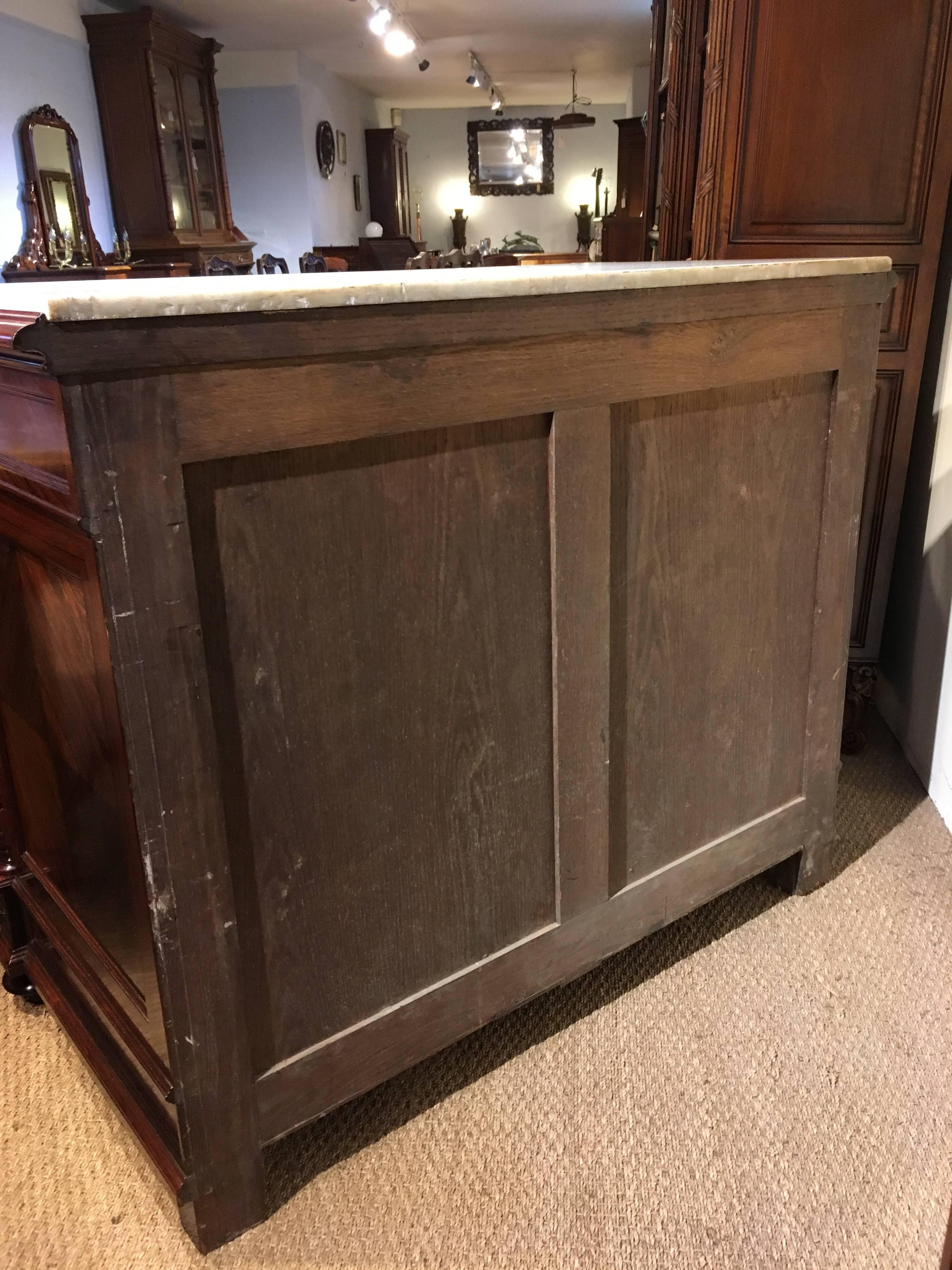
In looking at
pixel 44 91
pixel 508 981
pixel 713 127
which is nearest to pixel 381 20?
pixel 44 91

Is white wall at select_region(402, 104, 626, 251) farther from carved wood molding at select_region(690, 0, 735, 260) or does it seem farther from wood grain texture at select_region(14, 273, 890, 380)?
wood grain texture at select_region(14, 273, 890, 380)

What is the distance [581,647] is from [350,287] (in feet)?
Result: 1.67

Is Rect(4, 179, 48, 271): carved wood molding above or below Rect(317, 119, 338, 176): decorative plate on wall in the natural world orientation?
below

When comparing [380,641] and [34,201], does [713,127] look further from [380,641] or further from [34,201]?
[34,201]

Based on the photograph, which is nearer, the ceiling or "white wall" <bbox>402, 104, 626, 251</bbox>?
the ceiling

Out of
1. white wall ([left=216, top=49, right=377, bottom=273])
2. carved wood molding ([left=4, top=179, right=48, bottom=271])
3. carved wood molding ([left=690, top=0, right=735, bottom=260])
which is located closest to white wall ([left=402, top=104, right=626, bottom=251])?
white wall ([left=216, top=49, right=377, bottom=273])

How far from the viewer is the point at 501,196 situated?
13.0 metres

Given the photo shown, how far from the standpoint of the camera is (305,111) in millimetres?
7641

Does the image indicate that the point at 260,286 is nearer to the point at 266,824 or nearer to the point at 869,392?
the point at 266,824

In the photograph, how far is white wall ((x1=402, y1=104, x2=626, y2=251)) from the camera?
485 inches

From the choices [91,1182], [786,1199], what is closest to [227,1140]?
[91,1182]

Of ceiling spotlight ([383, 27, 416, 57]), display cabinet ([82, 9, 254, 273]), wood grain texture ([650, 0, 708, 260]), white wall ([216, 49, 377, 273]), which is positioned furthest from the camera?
white wall ([216, 49, 377, 273])

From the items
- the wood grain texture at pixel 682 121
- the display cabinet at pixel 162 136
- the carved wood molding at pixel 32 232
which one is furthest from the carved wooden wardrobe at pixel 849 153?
the carved wood molding at pixel 32 232

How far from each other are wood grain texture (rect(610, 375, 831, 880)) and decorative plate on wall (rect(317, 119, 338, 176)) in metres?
7.82
